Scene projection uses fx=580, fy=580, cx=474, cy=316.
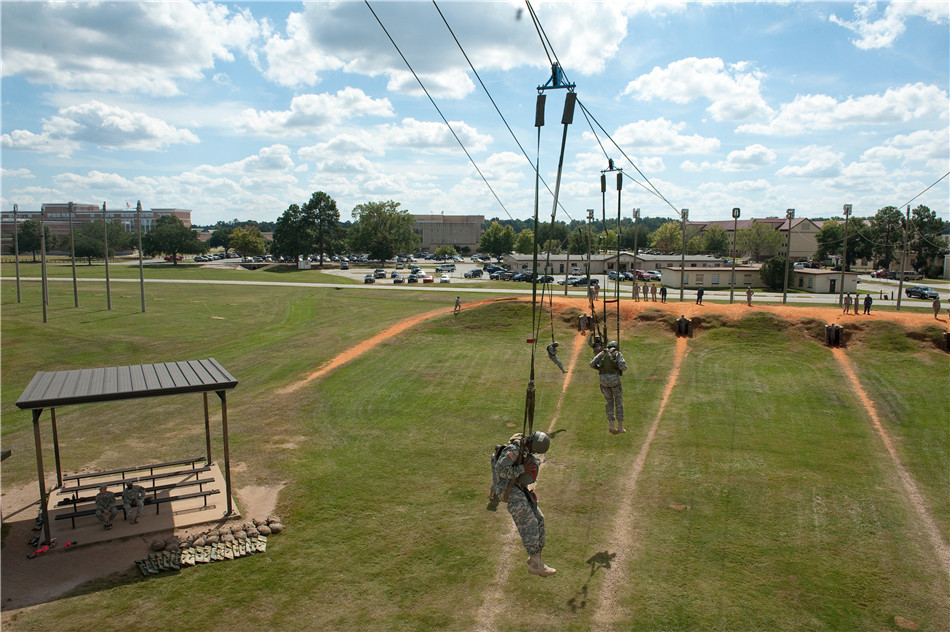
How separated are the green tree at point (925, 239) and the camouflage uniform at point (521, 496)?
105582 mm

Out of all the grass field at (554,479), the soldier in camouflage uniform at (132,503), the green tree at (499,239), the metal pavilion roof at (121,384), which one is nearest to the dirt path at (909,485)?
the grass field at (554,479)

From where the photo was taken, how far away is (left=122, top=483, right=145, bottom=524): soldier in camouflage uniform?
14.2 metres

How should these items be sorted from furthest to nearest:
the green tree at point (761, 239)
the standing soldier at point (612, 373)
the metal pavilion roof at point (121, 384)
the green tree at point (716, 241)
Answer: the green tree at point (716, 241)
the green tree at point (761, 239)
the standing soldier at point (612, 373)
the metal pavilion roof at point (121, 384)

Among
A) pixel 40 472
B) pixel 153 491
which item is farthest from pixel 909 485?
pixel 40 472

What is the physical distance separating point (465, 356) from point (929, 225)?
10314cm

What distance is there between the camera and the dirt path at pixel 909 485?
13.9 meters

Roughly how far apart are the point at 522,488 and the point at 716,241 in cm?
12623

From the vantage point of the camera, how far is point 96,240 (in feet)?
356

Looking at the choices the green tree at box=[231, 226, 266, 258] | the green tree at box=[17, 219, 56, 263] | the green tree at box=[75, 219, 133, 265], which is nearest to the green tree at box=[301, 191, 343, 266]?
the green tree at box=[231, 226, 266, 258]

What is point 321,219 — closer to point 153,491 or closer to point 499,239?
point 499,239

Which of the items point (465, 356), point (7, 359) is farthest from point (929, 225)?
point (7, 359)

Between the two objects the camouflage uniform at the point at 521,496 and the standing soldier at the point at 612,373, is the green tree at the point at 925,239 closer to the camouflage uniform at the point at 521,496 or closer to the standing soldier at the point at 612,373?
the standing soldier at the point at 612,373

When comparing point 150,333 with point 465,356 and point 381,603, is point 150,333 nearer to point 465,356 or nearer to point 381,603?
point 465,356

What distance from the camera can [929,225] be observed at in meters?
98.2
